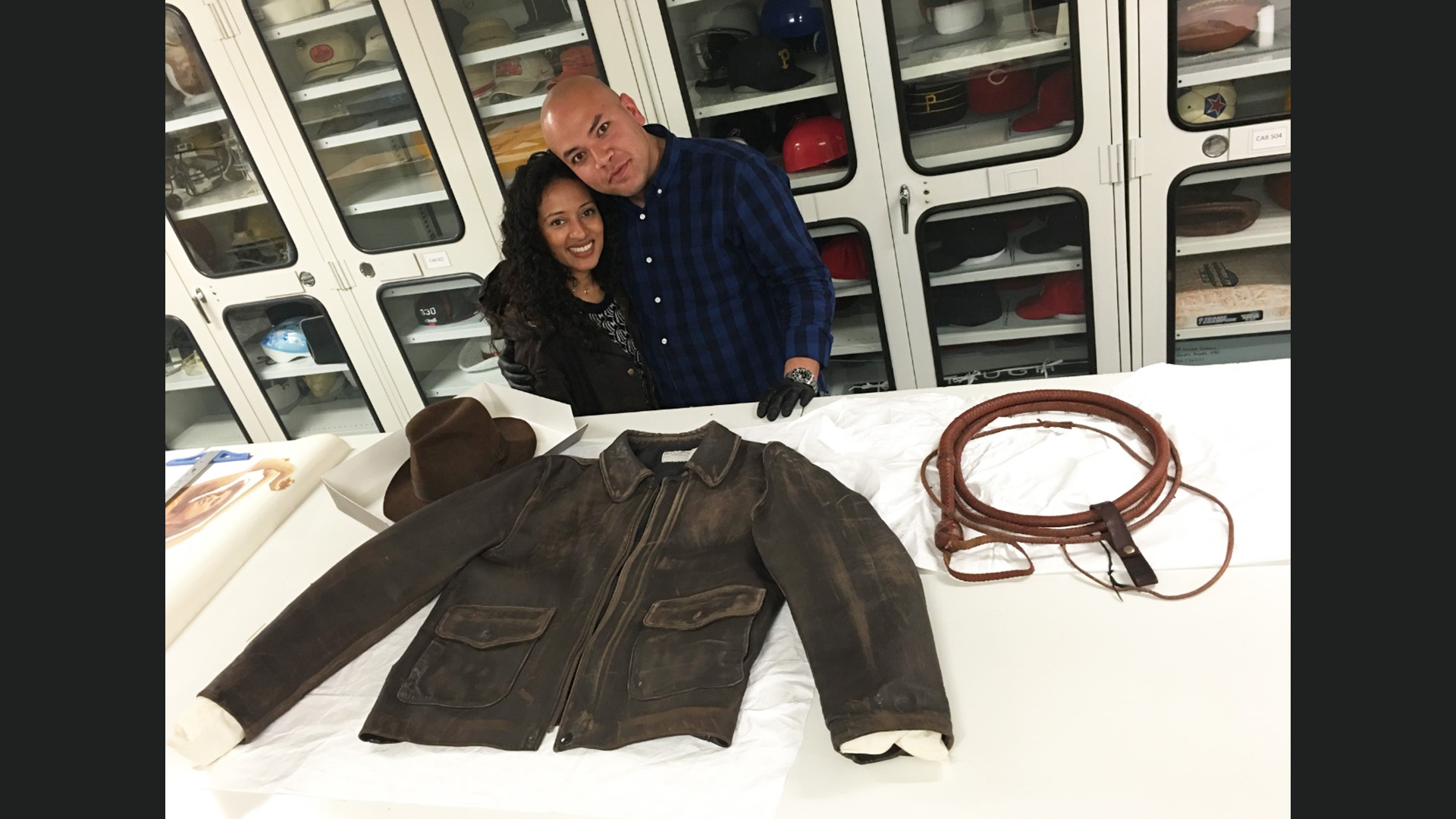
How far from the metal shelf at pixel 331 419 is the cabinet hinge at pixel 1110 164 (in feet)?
11.3

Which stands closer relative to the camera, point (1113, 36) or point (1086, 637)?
point (1086, 637)

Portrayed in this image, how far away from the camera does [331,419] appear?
420cm

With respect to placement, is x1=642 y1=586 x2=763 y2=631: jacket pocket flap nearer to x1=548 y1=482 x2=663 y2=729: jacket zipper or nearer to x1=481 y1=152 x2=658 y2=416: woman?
x1=548 y1=482 x2=663 y2=729: jacket zipper

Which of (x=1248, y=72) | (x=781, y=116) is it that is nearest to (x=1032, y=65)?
(x=1248, y=72)

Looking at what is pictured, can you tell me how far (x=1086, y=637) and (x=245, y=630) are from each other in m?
1.53

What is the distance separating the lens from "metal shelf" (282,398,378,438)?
4.12 metres

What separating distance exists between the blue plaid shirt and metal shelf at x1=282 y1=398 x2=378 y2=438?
2469 millimetres

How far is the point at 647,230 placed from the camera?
2129 mm

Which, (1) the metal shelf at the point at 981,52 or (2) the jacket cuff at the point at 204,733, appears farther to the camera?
(1) the metal shelf at the point at 981,52

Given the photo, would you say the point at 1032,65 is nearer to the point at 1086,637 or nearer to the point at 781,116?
the point at 781,116

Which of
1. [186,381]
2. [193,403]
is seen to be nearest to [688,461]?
[186,381]

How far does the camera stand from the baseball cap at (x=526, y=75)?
301 centimetres

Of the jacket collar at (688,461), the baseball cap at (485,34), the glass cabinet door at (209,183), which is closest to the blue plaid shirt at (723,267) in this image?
the jacket collar at (688,461)

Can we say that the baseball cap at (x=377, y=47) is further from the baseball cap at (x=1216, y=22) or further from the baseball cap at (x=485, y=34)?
the baseball cap at (x=1216, y=22)
